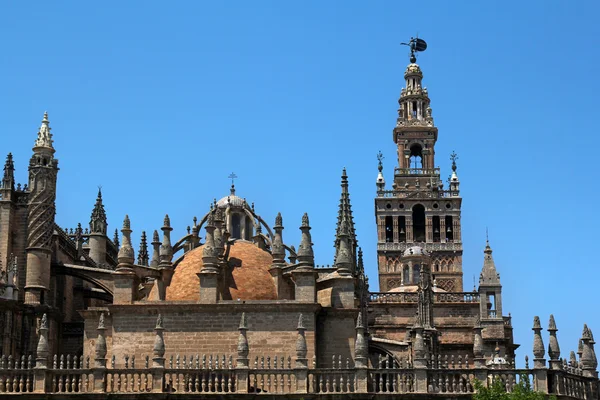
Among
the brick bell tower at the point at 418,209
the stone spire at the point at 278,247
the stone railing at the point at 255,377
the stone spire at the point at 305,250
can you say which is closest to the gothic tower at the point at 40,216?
the stone railing at the point at 255,377

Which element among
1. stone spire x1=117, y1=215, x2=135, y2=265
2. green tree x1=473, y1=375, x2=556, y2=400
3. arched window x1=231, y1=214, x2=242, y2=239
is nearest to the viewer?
green tree x1=473, y1=375, x2=556, y2=400

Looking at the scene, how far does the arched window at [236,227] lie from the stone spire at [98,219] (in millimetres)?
12853

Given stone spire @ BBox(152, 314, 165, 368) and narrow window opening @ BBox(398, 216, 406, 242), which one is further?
narrow window opening @ BBox(398, 216, 406, 242)

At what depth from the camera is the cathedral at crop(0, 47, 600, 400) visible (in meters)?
39.6

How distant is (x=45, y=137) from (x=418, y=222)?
40.9 m

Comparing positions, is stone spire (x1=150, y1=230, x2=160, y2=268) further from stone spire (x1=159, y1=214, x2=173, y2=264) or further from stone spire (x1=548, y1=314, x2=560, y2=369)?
stone spire (x1=548, y1=314, x2=560, y2=369)

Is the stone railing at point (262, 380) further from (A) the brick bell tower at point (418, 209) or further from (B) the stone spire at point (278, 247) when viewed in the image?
(A) the brick bell tower at point (418, 209)

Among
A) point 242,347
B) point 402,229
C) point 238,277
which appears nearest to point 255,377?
point 242,347

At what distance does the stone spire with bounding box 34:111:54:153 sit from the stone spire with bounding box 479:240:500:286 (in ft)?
90.8

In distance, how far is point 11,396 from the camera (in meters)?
39.6

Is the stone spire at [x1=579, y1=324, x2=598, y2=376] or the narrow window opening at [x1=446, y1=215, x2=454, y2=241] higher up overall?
the narrow window opening at [x1=446, y1=215, x2=454, y2=241]

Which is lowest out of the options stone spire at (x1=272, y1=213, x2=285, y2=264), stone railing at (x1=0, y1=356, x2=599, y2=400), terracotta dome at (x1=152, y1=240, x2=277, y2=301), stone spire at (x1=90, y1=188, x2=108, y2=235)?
stone railing at (x1=0, y1=356, x2=599, y2=400)

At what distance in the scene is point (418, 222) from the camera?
89.0 meters

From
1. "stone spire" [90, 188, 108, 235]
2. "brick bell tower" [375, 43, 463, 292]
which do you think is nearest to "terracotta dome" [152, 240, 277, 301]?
"stone spire" [90, 188, 108, 235]
